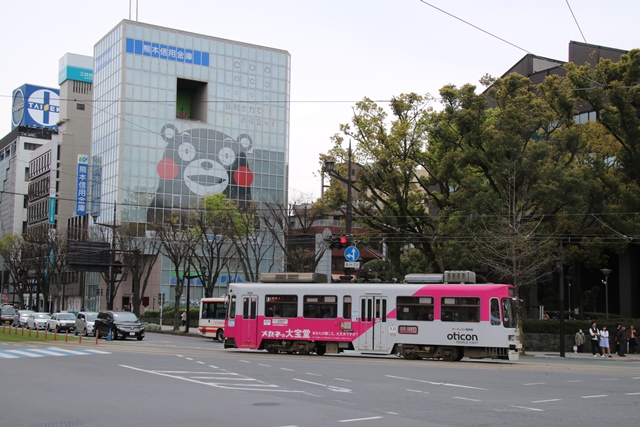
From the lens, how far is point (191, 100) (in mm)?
94812

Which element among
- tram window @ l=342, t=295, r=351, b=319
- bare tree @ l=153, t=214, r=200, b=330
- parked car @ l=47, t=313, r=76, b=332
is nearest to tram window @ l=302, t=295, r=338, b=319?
tram window @ l=342, t=295, r=351, b=319

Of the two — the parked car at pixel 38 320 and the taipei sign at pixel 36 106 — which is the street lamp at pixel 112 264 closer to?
the parked car at pixel 38 320

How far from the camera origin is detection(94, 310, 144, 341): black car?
4141 centimetres

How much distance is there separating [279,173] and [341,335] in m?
68.6

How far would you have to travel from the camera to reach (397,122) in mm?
43656

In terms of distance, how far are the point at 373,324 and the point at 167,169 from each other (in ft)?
208

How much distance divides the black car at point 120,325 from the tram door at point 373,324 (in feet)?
58.3

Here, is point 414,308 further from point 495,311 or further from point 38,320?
point 38,320

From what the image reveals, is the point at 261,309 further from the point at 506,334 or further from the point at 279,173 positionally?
the point at 279,173

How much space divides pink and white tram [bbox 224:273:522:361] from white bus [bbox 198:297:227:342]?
45.7 feet

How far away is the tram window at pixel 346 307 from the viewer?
93.6ft

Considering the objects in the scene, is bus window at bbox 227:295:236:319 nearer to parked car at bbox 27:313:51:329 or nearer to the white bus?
the white bus

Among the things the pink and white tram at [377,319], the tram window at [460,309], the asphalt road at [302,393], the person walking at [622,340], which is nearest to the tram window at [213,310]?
the pink and white tram at [377,319]

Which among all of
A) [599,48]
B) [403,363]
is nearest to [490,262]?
[403,363]
